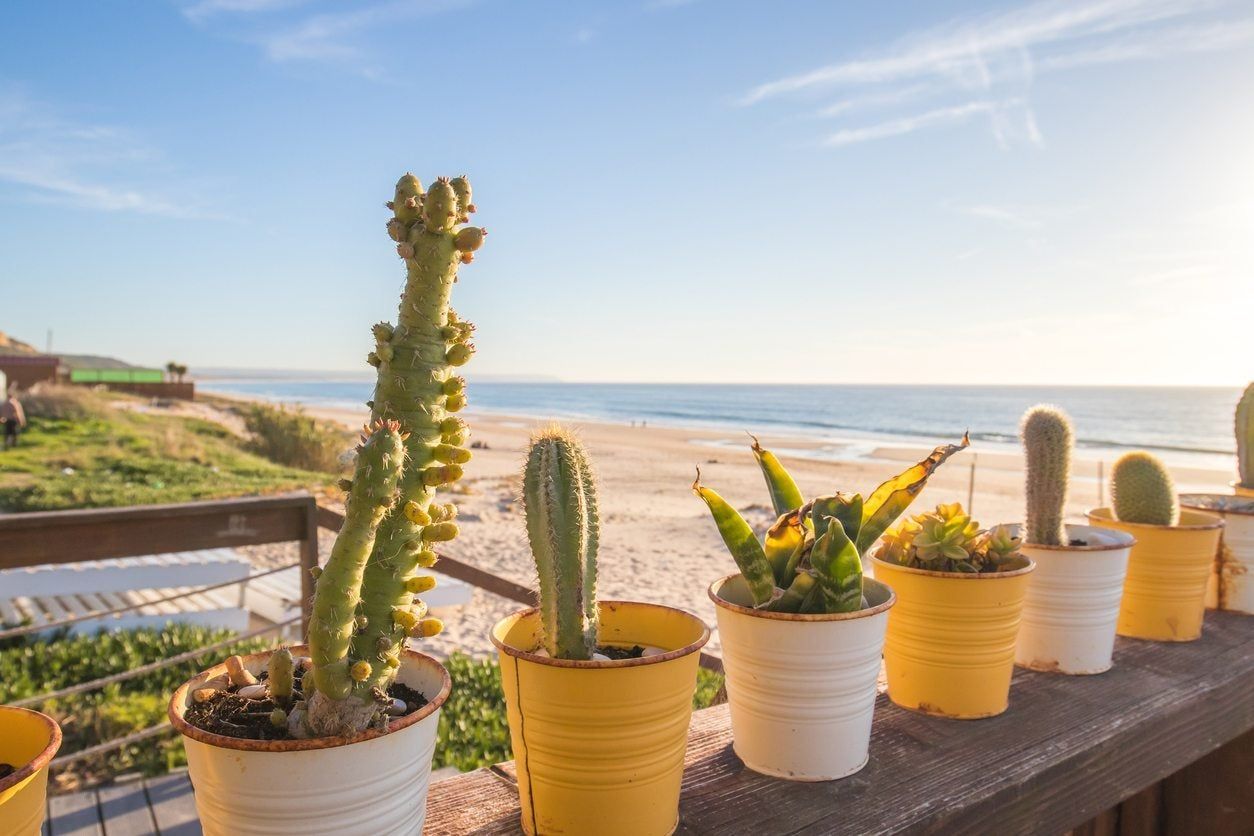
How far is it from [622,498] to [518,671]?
1431 centimetres

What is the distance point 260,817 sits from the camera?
0.72m

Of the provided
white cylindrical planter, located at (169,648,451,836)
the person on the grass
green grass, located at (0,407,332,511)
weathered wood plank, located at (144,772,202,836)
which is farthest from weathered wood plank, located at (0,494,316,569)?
the person on the grass

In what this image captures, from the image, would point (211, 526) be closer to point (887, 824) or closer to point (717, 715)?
point (717, 715)

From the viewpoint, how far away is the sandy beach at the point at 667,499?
744 cm

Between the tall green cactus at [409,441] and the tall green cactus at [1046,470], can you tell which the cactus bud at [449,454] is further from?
the tall green cactus at [1046,470]

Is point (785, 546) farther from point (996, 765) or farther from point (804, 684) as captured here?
point (996, 765)

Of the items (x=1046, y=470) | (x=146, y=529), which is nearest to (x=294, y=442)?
(x=146, y=529)

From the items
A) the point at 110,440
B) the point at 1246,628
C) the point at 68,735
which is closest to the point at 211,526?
the point at 68,735

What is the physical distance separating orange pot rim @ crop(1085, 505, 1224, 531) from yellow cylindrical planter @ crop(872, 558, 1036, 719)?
517 mm

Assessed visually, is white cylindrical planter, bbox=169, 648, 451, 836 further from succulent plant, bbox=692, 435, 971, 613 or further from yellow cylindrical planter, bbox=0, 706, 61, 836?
succulent plant, bbox=692, 435, 971, 613

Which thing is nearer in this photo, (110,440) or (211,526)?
(211,526)

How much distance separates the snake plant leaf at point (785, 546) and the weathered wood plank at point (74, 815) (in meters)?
2.36

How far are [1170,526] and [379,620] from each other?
1599 millimetres

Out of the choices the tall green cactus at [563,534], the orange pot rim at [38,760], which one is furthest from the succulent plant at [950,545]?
the orange pot rim at [38,760]
